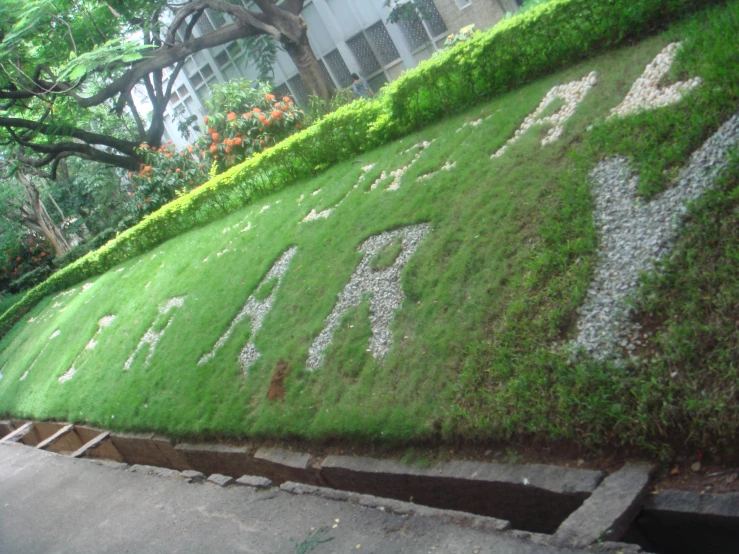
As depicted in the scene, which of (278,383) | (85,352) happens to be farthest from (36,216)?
Result: (278,383)

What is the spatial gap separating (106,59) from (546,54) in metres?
7.00

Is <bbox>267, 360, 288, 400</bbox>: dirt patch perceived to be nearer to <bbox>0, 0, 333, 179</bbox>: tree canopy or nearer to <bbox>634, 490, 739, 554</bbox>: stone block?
<bbox>634, 490, 739, 554</bbox>: stone block

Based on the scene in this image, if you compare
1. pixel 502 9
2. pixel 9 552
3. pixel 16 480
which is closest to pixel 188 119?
pixel 502 9

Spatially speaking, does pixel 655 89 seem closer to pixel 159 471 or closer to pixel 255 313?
pixel 255 313

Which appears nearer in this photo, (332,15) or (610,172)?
(610,172)

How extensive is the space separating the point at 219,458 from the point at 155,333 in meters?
3.73

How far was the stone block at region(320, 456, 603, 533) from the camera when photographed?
342 cm

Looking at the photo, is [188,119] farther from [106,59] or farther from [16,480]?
[16,480]

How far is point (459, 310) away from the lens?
498cm

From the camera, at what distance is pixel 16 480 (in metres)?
7.71

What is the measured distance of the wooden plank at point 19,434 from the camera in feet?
32.4

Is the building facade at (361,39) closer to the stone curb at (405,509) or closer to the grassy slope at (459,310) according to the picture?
the grassy slope at (459,310)

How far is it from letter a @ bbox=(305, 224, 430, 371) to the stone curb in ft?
4.14

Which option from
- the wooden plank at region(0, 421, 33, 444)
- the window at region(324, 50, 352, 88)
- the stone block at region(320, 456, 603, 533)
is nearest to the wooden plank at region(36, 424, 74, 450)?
the wooden plank at region(0, 421, 33, 444)
